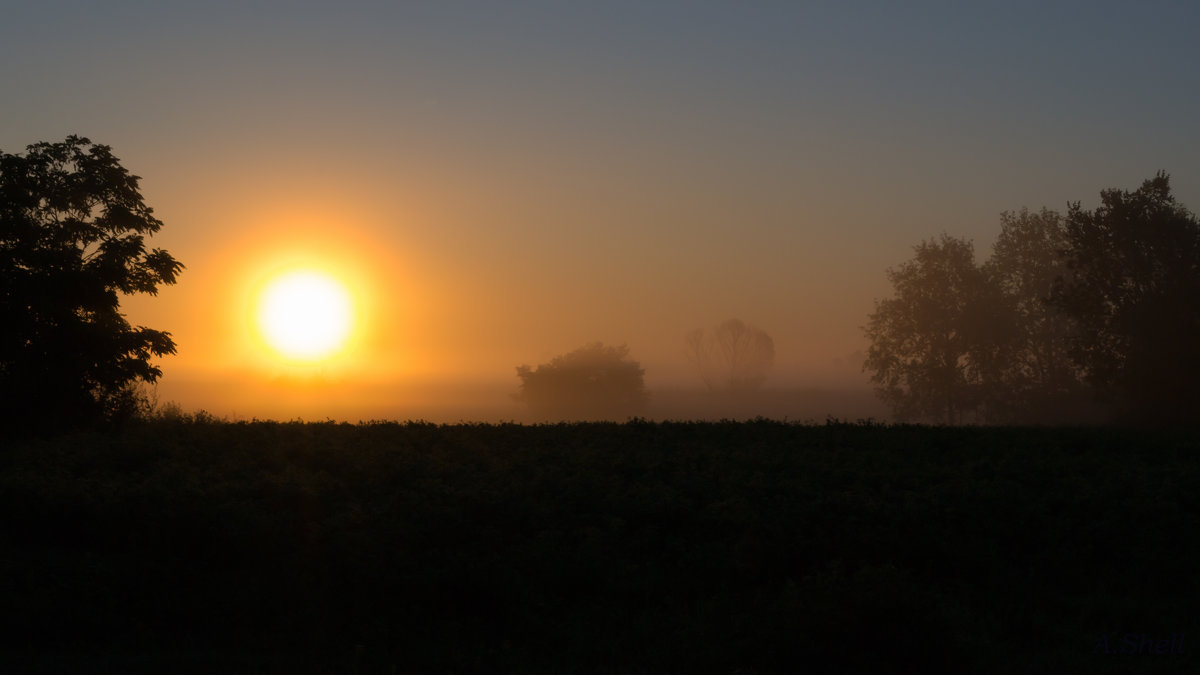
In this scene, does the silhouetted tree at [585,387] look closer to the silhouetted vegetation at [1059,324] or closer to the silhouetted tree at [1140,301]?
the silhouetted vegetation at [1059,324]

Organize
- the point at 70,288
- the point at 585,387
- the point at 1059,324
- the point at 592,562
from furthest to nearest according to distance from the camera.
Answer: the point at 585,387 < the point at 1059,324 < the point at 70,288 < the point at 592,562

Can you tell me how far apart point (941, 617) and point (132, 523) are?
12.8 m

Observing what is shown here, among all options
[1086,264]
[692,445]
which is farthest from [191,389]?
[692,445]

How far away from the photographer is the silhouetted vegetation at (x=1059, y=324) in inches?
1954

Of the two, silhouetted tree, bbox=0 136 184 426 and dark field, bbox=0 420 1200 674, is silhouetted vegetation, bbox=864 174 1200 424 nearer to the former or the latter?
dark field, bbox=0 420 1200 674

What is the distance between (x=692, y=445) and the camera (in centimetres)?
2267

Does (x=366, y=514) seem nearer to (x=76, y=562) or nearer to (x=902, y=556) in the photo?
(x=76, y=562)

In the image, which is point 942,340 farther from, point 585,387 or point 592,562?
point 592,562

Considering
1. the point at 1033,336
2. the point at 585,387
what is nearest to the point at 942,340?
the point at 1033,336

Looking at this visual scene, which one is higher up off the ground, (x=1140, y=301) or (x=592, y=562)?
(x=1140, y=301)

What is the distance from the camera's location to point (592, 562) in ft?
48.1

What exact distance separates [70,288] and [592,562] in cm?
1939

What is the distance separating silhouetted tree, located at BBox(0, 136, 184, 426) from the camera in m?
25.6

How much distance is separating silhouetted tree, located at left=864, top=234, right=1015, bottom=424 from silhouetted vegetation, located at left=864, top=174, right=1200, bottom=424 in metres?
0.08
